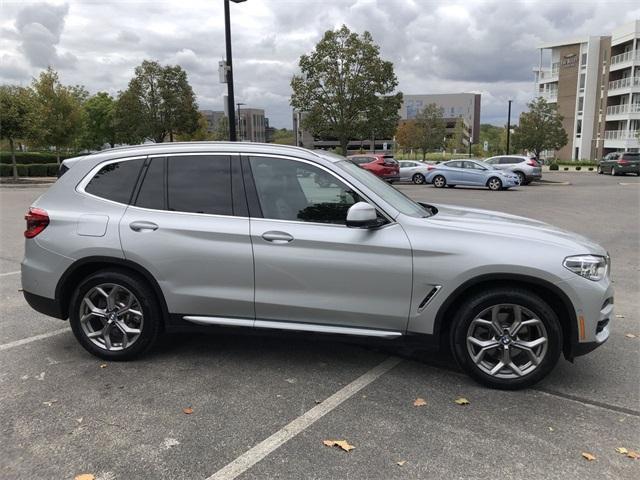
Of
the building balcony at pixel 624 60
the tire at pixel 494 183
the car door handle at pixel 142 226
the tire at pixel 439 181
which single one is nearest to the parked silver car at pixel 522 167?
the tire at pixel 439 181

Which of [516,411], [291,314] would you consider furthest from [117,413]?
[516,411]

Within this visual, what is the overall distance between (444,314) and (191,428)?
188cm

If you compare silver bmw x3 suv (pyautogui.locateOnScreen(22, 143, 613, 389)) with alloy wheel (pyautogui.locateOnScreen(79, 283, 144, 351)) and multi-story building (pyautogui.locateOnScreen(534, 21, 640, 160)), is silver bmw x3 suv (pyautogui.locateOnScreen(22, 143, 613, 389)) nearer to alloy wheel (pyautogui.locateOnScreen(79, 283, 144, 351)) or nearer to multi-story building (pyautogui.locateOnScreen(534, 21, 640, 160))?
alloy wheel (pyautogui.locateOnScreen(79, 283, 144, 351))

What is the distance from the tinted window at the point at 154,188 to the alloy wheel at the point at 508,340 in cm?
255

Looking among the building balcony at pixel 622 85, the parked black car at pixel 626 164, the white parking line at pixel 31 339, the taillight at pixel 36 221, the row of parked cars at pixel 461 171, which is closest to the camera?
the taillight at pixel 36 221

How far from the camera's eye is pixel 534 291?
12.3 ft

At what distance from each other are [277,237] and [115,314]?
1520 mm

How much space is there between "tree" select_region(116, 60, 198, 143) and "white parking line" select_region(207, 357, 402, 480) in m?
32.2

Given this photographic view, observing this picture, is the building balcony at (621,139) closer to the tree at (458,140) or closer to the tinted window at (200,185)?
the tree at (458,140)

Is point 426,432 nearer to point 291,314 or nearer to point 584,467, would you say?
point 584,467

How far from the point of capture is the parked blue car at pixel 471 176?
2522 centimetres

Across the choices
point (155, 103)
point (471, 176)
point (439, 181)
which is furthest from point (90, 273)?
point (155, 103)

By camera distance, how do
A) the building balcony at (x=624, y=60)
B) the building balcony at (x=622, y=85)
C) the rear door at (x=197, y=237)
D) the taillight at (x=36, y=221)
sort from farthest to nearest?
the building balcony at (x=624, y=60) < the building balcony at (x=622, y=85) < the taillight at (x=36, y=221) < the rear door at (x=197, y=237)

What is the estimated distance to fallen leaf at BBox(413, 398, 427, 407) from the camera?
3607 millimetres
